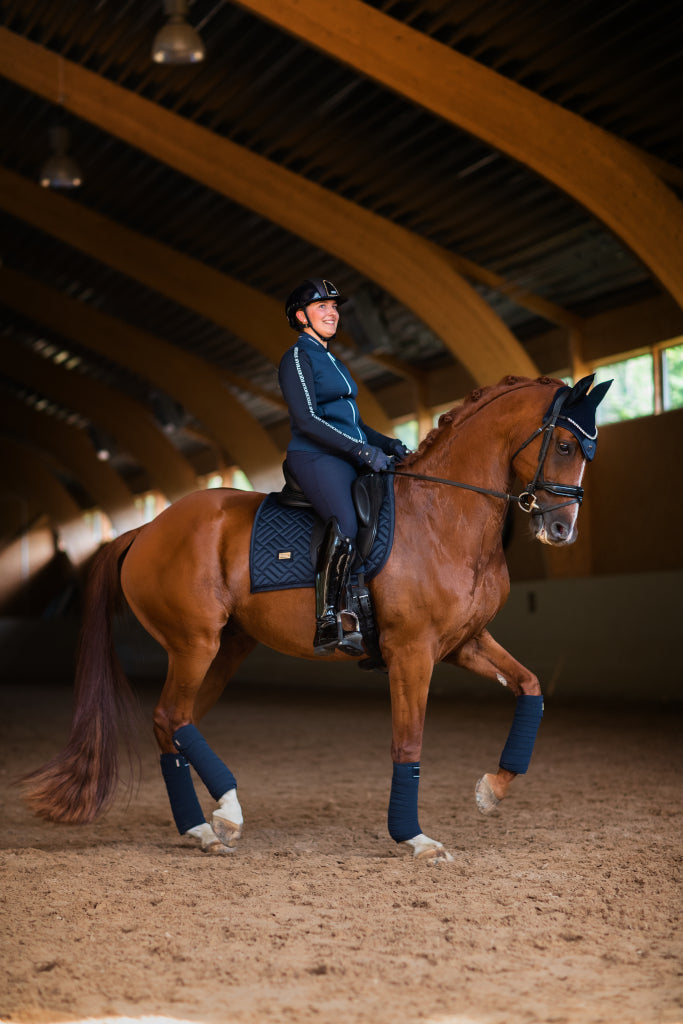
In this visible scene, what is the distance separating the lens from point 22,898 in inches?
144

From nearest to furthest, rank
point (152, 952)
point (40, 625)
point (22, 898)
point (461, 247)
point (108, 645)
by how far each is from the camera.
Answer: point (152, 952) < point (22, 898) < point (108, 645) < point (461, 247) < point (40, 625)

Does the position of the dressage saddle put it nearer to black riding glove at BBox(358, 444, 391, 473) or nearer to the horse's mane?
black riding glove at BBox(358, 444, 391, 473)

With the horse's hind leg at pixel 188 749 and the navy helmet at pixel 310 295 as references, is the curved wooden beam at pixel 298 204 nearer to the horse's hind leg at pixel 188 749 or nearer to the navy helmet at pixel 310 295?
the navy helmet at pixel 310 295

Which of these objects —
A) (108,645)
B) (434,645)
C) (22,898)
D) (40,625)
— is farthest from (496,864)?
(40,625)

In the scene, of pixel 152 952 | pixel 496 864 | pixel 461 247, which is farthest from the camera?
pixel 461 247

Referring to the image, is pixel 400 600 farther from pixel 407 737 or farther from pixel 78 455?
pixel 78 455

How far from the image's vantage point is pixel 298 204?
12.2 metres

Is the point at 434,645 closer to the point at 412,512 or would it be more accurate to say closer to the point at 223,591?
the point at 412,512

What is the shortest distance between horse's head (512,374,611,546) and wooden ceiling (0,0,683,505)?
550 centimetres

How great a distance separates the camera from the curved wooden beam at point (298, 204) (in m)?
11.4

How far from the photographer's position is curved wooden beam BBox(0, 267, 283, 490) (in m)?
18.2

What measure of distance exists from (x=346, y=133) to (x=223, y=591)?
27.1ft

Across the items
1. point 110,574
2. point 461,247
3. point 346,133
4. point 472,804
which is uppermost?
point 346,133

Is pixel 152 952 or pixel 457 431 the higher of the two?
pixel 457 431
